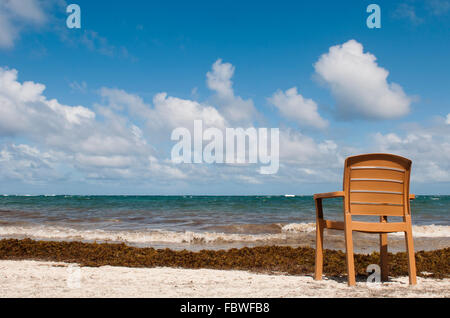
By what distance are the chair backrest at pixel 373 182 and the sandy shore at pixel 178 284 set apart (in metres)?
0.93

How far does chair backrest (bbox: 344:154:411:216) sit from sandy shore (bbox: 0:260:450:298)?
36.6 inches

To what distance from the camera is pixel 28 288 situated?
444 centimetres

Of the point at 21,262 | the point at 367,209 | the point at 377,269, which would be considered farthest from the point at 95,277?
the point at 377,269

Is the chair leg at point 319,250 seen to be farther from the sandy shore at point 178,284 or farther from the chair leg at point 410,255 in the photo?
the chair leg at point 410,255

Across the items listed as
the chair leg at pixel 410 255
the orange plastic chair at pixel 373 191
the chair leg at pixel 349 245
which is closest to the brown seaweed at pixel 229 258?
the chair leg at pixel 410 255

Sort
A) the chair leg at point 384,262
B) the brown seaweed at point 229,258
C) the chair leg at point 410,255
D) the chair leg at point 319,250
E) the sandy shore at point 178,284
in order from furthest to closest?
the brown seaweed at point 229,258, the chair leg at point 384,262, the chair leg at point 319,250, the chair leg at point 410,255, the sandy shore at point 178,284

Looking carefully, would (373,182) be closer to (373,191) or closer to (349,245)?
(373,191)

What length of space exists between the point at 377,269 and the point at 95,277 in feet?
13.4

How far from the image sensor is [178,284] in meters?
4.80

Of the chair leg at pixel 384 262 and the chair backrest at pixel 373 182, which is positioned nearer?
the chair backrest at pixel 373 182

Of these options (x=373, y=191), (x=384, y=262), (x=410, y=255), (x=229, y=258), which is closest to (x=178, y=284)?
(x=229, y=258)

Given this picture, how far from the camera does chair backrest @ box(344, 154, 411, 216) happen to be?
4480mm

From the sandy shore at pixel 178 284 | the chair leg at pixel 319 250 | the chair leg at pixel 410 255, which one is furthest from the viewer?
the chair leg at pixel 319 250

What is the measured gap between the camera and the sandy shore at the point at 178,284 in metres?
4.17
